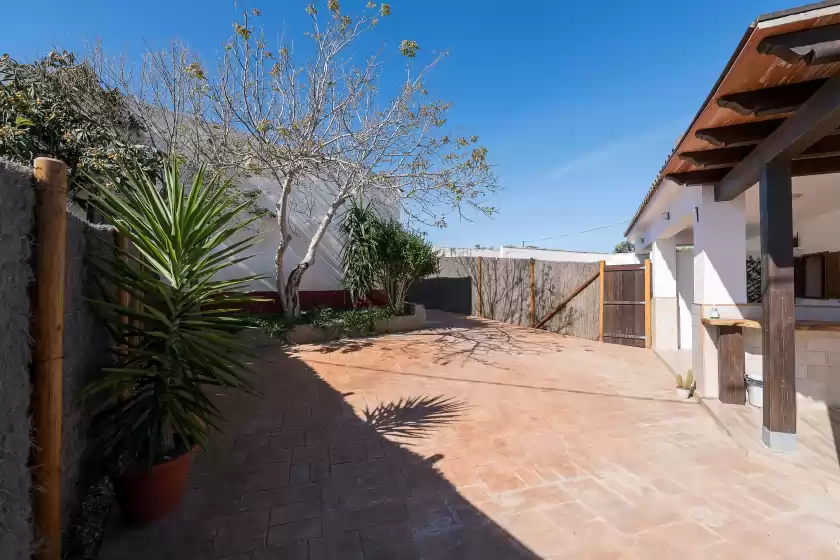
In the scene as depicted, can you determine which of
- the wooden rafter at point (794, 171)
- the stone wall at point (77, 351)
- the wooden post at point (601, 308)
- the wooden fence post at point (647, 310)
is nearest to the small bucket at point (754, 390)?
the wooden rafter at point (794, 171)

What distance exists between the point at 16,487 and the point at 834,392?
21.8 ft

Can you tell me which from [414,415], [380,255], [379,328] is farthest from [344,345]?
[414,415]

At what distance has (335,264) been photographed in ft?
39.1

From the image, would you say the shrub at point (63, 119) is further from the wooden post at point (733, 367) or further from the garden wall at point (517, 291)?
the garden wall at point (517, 291)

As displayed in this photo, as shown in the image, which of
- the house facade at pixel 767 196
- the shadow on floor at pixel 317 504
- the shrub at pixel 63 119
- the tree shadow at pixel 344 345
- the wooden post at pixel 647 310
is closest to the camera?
the shadow on floor at pixel 317 504

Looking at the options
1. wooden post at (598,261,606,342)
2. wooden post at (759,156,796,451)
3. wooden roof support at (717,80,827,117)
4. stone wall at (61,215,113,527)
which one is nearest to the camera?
stone wall at (61,215,113,527)

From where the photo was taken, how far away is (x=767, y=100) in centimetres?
301

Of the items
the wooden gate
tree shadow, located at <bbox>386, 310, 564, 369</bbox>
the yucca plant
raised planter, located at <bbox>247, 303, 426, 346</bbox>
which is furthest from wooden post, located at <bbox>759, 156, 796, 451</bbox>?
the yucca plant

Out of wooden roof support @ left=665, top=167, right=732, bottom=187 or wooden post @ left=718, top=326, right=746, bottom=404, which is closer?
wooden post @ left=718, top=326, right=746, bottom=404

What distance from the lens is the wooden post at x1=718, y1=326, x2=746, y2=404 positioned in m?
4.49

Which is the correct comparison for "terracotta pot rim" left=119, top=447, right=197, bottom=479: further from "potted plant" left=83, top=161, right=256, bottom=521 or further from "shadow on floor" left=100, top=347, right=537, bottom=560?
"shadow on floor" left=100, top=347, right=537, bottom=560

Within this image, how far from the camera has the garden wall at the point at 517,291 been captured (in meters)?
9.57

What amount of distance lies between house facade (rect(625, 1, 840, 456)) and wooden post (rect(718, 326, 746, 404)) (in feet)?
0.04

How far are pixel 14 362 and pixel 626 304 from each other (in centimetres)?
952
